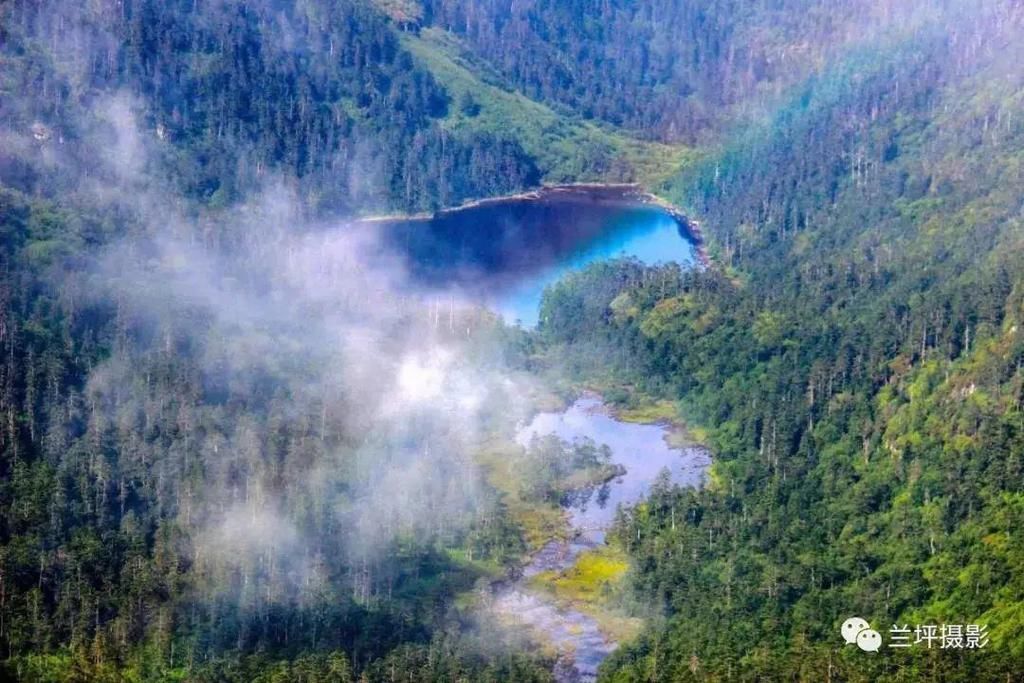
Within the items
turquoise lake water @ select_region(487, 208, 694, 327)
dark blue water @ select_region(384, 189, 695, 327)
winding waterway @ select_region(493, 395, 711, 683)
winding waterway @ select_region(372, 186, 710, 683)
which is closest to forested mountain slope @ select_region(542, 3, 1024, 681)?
winding waterway @ select_region(493, 395, 711, 683)

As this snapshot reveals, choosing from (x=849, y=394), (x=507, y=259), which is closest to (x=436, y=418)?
(x=849, y=394)

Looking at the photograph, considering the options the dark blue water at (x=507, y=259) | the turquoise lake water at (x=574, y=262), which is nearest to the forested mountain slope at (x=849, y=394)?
the turquoise lake water at (x=574, y=262)

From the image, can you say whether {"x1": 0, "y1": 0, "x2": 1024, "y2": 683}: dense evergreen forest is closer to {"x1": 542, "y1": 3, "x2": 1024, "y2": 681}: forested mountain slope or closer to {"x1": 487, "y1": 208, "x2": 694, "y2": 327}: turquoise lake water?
{"x1": 542, "y1": 3, "x2": 1024, "y2": 681}: forested mountain slope

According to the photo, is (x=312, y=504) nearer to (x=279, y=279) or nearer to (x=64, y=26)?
(x=279, y=279)

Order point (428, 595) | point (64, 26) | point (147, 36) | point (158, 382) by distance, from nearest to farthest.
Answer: point (428, 595), point (158, 382), point (64, 26), point (147, 36)

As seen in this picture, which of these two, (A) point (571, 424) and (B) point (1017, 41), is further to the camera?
(B) point (1017, 41)

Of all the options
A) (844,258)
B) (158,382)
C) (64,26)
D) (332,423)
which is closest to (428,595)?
(332,423)

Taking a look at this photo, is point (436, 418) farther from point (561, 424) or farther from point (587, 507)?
point (587, 507)
